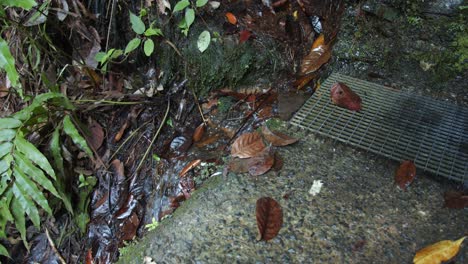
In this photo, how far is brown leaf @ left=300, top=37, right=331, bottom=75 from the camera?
2.87 m

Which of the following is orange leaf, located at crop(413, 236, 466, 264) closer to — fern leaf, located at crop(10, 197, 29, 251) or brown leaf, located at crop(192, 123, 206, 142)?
brown leaf, located at crop(192, 123, 206, 142)

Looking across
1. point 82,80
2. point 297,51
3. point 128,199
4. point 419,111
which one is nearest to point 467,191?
point 419,111

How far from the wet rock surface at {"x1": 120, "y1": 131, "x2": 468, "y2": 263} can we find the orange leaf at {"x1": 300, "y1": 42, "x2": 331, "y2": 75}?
91cm

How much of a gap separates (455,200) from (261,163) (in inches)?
39.5

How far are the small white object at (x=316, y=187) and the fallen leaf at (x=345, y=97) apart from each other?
26.8 inches

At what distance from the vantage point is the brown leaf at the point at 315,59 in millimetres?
2869

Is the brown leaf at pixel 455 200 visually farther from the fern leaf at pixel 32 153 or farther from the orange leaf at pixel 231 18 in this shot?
the fern leaf at pixel 32 153

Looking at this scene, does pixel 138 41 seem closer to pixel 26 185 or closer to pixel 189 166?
pixel 189 166

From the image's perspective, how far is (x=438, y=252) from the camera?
167cm

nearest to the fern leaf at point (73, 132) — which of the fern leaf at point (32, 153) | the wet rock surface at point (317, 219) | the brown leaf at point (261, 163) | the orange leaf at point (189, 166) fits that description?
the fern leaf at point (32, 153)

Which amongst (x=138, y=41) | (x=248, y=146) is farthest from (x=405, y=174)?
(x=138, y=41)

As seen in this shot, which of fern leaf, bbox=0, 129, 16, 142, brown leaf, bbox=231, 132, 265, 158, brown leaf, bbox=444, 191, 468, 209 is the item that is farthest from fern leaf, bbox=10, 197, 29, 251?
brown leaf, bbox=444, 191, 468, 209

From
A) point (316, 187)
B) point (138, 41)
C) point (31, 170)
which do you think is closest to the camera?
point (316, 187)

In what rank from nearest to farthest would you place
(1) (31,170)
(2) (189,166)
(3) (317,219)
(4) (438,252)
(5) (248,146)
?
(4) (438,252), (3) (317,219), (5) (248,146), (1) (31,170), (2) (189,166)
